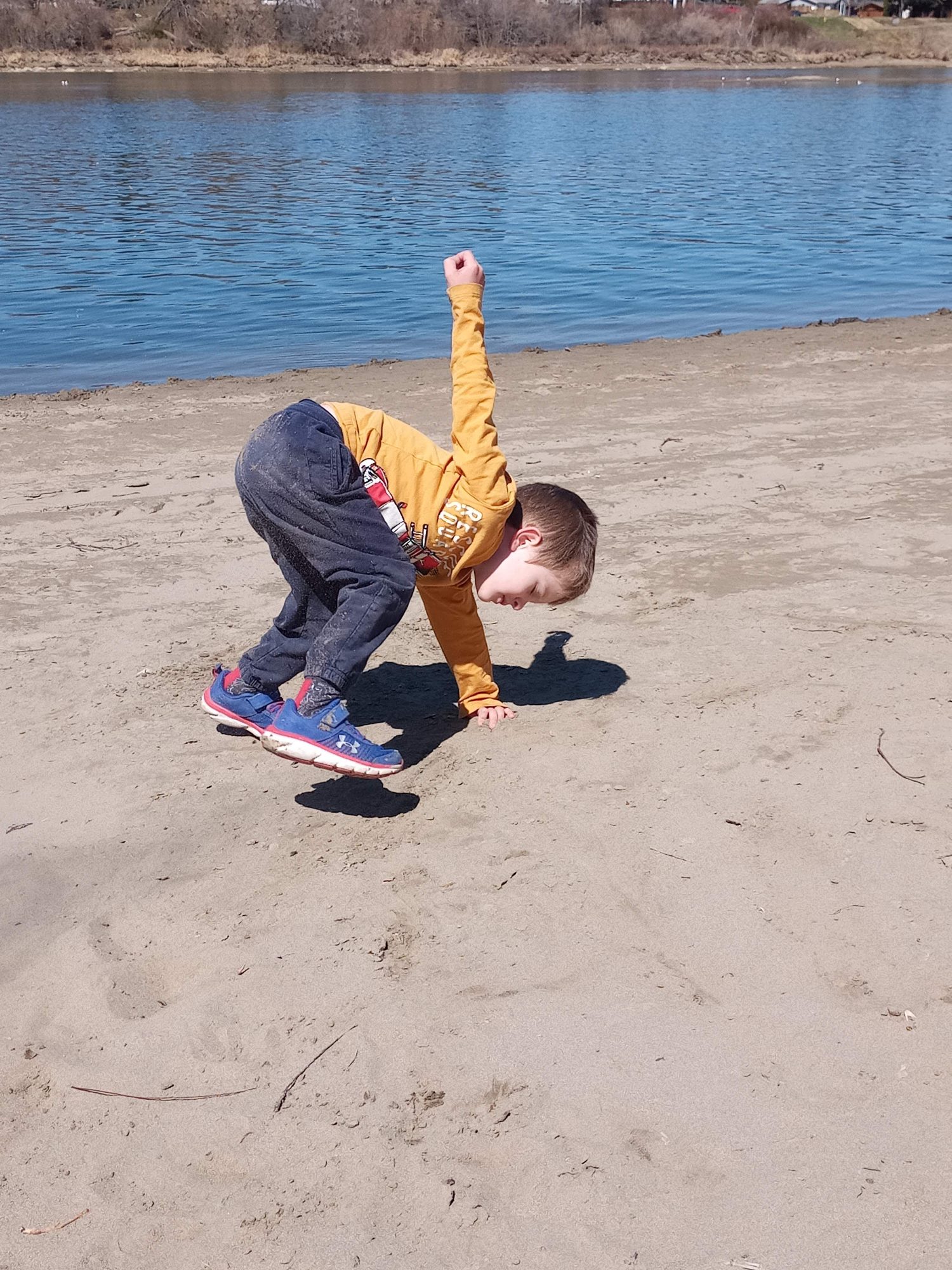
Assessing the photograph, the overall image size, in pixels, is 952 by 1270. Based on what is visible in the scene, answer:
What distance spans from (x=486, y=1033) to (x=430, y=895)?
0.47 m

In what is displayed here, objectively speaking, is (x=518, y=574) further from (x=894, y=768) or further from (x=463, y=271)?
(x=894, y=768)

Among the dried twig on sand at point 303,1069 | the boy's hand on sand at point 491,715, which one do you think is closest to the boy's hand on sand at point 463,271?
the boy's hand on sand at point 491,715

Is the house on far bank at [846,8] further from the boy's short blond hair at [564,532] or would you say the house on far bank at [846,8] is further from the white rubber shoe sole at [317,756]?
the white rubber shoe sole at [317,756]

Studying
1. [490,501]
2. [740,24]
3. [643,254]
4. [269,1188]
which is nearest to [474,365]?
[490,501]

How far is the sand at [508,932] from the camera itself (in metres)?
2.04

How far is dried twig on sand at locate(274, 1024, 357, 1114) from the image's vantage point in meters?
2.25

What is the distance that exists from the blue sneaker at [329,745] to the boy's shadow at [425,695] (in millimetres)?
187

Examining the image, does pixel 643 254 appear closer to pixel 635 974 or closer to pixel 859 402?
pixel 859 402

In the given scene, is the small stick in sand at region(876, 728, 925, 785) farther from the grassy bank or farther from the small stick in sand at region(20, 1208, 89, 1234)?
the grassy bank

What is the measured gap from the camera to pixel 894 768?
3164 mm

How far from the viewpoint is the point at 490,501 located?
3.27 metres

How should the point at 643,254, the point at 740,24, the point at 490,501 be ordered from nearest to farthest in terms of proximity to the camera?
the point at 490,501 < the point at 643,254 < the point at 740,24

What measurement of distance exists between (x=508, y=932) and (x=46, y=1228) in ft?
3.52

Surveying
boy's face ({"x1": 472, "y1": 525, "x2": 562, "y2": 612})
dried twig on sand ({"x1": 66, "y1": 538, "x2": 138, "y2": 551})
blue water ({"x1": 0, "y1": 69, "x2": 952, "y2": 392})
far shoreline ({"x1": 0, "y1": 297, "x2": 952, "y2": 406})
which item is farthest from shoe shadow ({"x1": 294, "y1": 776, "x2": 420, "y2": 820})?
blue water ({"x1": 0, "y1": 69, "x2": 952, "y2": 392})
